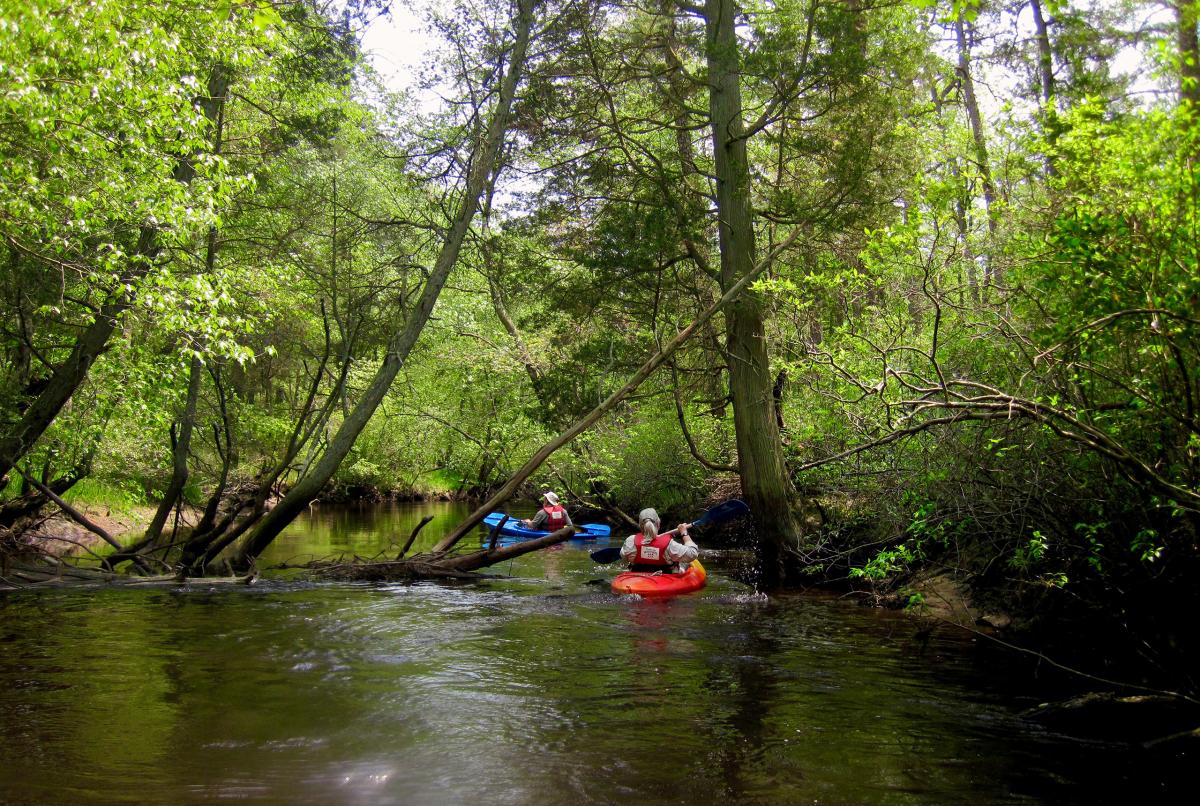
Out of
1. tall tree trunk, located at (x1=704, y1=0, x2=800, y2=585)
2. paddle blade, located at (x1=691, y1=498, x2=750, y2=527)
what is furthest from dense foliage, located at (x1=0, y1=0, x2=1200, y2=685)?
paddle blade, located at (x1=691, y1=498, x2=750, y2=527)

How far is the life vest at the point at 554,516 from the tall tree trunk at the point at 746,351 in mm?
4948

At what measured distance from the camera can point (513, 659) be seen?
24.0 feet

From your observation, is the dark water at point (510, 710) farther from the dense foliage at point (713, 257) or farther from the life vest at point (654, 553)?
the life vest at point (654, 553)

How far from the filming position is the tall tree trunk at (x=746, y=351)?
35.9 ft

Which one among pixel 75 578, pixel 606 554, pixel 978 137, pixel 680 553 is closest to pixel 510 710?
pixel 680 553

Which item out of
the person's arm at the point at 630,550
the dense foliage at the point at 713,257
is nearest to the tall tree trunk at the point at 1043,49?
the dense foliage at the point at 713,257

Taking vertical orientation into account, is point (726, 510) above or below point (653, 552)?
above

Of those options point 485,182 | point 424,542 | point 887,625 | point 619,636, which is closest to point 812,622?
point 887,625

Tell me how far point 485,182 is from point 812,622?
6526 mm

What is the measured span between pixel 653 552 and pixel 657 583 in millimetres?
593

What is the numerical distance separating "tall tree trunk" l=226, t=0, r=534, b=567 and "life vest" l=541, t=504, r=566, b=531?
18.2 feet

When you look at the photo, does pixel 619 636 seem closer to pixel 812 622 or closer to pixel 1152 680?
pixel 812 622

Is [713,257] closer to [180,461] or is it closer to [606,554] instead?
[606,554]

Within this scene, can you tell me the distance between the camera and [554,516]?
1580 centimetres
